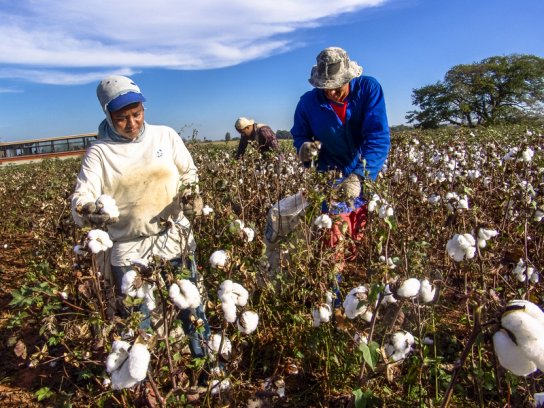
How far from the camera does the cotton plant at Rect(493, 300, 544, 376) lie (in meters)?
0.75

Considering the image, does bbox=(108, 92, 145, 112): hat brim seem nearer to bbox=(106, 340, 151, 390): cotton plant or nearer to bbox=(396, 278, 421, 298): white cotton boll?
bbox=(106, 340, 151, 390): cotton plant

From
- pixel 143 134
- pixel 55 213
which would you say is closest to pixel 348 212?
pixel 143 134

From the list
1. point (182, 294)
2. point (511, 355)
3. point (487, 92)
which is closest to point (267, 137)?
point (182, 294)

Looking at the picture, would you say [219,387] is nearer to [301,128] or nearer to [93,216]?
[93,216]

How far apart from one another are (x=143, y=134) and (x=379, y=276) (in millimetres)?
1342

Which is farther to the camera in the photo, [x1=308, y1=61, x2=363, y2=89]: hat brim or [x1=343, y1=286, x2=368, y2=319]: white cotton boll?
[x1=308, y1=61, x2=363, y2=89]: hat brim

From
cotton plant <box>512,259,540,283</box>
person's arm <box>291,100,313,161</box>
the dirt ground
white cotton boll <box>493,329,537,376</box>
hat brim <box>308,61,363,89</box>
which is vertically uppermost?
hat brim <box>308,61,363,89</box>

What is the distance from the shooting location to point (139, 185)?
212cm

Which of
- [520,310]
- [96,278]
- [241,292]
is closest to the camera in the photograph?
[520,310]

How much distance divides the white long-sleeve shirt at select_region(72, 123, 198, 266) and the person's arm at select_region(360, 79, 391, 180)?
3.41ft

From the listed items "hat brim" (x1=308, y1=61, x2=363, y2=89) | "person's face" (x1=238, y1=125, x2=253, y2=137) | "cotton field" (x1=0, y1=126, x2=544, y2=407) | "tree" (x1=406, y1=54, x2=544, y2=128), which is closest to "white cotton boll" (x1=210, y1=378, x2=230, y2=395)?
"cotton field" (x1=0, y1=126, x2=544, y2=407)

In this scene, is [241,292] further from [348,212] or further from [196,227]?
[196,227]

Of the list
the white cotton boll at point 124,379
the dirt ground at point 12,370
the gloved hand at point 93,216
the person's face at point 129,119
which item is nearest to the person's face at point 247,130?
the dirt ground at point 12,370

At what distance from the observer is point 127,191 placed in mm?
2125
